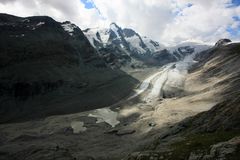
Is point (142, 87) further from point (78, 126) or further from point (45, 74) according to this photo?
point (78, 126)

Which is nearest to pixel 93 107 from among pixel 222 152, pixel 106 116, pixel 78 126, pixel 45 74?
pixel 106 116

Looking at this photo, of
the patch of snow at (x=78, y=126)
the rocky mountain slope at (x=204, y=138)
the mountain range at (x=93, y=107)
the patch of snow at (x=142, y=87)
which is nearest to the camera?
the rocky mountain slope at (x=204, y=138)

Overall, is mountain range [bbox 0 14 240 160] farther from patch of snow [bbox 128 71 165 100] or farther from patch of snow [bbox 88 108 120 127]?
patch of snow [bbox 128 71 165 100]

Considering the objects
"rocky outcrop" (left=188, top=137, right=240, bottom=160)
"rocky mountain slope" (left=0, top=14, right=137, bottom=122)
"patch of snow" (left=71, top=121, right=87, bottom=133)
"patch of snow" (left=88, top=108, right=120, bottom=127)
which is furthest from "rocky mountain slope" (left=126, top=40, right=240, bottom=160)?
"rocky mountain slope" (left=0, top=14, right=137, bottom=122)

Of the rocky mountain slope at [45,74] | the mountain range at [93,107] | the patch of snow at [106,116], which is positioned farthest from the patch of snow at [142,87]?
the patch of snow at [106,116]

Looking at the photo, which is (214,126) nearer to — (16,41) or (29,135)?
(29,135)

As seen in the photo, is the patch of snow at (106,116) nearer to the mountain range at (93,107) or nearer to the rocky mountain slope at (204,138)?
the mountain range at (93,107)
